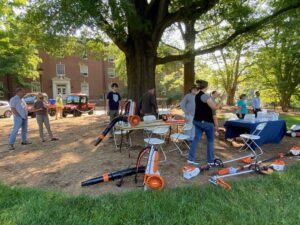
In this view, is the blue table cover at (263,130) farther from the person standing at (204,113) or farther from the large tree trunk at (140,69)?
the large tree trunk at (140,69)

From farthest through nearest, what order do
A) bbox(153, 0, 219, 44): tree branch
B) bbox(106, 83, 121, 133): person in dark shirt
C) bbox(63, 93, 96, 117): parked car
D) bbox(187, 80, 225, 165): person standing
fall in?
bbox(63, 93, 96, 117): parked car
bbox(106, 83, 121, 133): person in dark shirt
bbox(153, 0, 219, 44): tree branch
bbox(187, 80, 225, 165): person standing

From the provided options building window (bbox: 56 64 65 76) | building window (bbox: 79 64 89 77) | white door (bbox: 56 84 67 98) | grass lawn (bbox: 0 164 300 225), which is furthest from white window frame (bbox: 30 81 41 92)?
grass lawn (bbox: 0 164 300 225)

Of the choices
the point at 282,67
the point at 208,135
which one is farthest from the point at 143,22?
the point at 282,67

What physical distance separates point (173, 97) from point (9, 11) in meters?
22.9

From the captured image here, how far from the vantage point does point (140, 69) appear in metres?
8.40

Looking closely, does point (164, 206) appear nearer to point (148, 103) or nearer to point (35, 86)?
point (148, 103)

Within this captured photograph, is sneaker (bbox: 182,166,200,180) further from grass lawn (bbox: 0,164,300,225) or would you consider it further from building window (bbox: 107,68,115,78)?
building window (bbox: 107,68,115,78)

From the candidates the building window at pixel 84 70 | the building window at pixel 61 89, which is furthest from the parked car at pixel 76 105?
the building window at pixel 84 70

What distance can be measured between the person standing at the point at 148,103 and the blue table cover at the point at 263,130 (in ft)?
7.81

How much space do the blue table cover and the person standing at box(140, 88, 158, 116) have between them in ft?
7.81

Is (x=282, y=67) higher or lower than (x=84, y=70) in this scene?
lower

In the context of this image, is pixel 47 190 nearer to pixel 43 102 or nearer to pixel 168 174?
pixel 168 174

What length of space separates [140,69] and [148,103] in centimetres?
164

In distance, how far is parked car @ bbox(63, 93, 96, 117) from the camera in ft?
58.0
